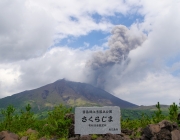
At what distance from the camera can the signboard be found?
19.1 meters

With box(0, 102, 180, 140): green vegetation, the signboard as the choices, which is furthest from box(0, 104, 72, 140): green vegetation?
the signboard

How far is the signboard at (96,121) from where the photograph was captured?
62.8ft

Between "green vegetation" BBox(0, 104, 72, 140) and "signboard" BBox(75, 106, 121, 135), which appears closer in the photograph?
"signboard" BBox(75, 106, 121, 135)

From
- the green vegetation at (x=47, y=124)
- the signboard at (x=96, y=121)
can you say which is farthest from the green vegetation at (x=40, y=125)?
the signboard at (x=96, y=121)

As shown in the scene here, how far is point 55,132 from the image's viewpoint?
1989 cm

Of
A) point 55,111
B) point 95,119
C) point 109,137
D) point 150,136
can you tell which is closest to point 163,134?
point 150,136

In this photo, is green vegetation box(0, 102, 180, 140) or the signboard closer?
the signboard

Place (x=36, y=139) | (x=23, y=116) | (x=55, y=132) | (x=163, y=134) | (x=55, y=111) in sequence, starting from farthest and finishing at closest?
(x=23, y=116) < (x=55, y=111) < (x=55, y=132) < (x=36, y=139) < (x=163, y=134)

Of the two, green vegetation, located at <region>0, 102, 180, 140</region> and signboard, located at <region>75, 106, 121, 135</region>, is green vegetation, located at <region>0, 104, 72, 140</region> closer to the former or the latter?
green vegetation, located at <region>0, 102, 180, 140</region>

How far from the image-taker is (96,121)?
63.1 feet

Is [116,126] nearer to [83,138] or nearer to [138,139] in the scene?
[138,139]

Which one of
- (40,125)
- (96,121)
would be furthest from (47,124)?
(96,121)

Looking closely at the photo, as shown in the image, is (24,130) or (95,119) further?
(24,130)

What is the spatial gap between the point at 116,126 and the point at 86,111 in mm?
2614
